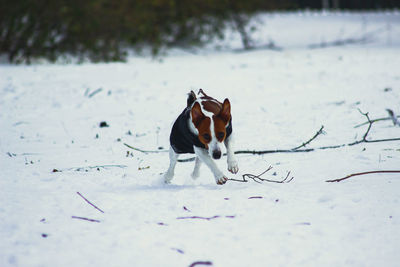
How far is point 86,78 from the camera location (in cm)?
1276

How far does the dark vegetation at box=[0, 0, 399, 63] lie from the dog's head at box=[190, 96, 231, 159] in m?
14.2

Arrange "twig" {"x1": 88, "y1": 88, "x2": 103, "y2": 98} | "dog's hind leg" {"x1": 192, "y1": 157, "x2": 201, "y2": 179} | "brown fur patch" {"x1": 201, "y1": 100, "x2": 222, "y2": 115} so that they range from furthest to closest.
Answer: "twig" {"x1": 88, "y1": 88, "x2": 103, "y2": 98}
"dog's hind leg" {"x1": 192, "y1": 157, "x2": 201, "y2": 179}
"brown fur patch" {"x1": 201, "y1": 100, "x2": 222, "y2": 115}

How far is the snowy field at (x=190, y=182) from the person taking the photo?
304cm

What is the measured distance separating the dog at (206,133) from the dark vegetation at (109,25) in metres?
13.8

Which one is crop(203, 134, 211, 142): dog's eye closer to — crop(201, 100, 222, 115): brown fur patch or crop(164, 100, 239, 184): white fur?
crop(164, 100, 239, 184): white fur

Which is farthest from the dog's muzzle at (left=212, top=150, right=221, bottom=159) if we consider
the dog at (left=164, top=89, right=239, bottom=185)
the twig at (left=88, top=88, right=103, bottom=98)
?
the twig at (left=88, top=88, right=103, bottom=98)

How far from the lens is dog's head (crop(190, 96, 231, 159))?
3943mm

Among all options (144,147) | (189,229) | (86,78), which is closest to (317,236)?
(189,229)

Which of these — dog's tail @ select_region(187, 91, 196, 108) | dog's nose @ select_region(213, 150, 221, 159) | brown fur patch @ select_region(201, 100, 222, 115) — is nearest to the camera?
dog's nose @ select_region(213, 150, 221, 159)

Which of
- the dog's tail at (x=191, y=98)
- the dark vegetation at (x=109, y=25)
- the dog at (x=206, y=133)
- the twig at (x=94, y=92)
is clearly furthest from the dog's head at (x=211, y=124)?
the dark vegetation at (x=109, y=25)

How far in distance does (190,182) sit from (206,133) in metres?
1.11

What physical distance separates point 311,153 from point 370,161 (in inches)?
34.0

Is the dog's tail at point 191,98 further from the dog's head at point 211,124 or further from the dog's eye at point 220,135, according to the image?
the dog's eye at point 220,135

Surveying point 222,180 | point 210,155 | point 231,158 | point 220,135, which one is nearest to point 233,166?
point 231,158
